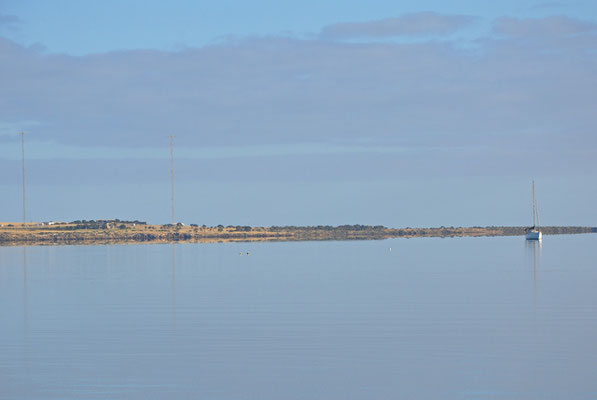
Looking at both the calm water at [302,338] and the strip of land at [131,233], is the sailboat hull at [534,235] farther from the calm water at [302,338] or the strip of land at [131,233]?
the calm water at [302,338]

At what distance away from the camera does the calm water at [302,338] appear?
872 inches

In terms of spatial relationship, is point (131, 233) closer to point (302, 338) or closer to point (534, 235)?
point (534, 235)

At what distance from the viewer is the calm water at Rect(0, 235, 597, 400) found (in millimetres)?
22156

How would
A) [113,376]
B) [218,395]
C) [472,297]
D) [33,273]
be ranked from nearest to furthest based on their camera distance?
[218,395] → [113,376] → [472,297] → [33,273]

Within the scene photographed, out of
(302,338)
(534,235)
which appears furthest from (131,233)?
(302,338)

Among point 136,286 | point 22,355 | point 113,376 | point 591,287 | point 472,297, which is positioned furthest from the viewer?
point 136,286

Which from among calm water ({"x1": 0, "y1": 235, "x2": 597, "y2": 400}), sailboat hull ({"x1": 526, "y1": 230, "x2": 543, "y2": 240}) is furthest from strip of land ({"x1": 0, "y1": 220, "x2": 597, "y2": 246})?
calm water ({"x1": 0, "y1": 235, "x2": 597, "y2": 400})

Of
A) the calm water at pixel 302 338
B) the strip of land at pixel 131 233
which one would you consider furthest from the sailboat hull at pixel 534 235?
the calm water at pixel 302 338

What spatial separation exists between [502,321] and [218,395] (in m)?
16.8

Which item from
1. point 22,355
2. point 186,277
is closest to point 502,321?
point 22,355

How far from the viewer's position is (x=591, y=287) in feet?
159

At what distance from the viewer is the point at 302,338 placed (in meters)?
29.7

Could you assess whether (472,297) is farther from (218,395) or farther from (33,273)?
(33,273)

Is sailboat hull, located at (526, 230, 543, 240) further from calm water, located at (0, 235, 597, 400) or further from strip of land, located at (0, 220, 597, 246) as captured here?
calm water, located at (0, 235, 597, 400)
